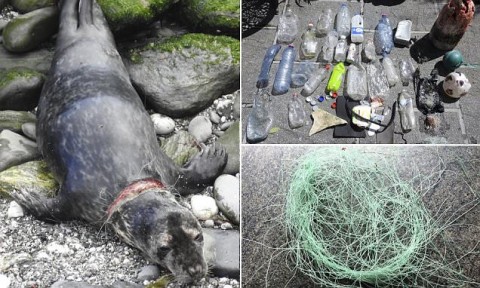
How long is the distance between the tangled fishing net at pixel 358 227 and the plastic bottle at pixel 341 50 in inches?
35.1

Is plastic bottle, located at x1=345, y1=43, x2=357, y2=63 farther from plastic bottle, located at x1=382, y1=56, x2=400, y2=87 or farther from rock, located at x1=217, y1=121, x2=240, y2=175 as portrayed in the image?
rock, located at x1=217, y1=121, x2=240, y2=175

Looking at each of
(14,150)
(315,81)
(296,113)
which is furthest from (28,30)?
(315,81)

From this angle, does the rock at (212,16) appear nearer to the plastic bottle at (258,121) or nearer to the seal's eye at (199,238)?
the plastic bottle at (258,121)

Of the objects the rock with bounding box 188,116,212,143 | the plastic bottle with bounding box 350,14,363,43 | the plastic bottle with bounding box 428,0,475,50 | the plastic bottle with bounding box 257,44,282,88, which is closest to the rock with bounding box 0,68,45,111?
the rock with bounding box 188,116,212,143

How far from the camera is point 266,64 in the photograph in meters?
4.37

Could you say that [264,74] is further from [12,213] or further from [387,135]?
[12,213]

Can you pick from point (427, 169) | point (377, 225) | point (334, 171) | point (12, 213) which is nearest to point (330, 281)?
point (377, 225)

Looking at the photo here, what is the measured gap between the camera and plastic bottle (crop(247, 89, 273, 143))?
4121mm

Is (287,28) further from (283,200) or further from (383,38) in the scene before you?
(283,200)

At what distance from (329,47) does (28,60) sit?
6.88ft

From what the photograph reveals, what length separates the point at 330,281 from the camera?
3.73 metres

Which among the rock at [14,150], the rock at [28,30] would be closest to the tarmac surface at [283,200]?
the rock at [14,150]

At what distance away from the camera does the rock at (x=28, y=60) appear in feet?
13.2

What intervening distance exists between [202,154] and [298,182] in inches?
24.9
